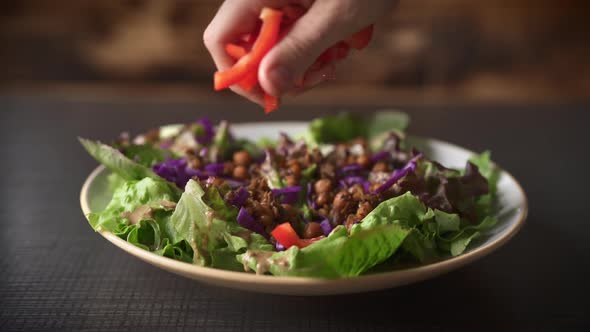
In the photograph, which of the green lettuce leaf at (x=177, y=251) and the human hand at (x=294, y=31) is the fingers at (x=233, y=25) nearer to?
the human hand at (x=294, y=31)

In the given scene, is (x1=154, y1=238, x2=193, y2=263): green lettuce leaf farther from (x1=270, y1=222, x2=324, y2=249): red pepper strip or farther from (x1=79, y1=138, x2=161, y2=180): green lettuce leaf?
(x1=79, y1=138, x2=161, y2=180): green lettuce leaf

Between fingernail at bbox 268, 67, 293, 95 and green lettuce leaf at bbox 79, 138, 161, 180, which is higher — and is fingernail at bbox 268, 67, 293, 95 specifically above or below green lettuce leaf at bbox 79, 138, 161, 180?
above

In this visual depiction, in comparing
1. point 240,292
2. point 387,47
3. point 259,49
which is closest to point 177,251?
point 240,292

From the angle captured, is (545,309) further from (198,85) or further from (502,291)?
(198,85)

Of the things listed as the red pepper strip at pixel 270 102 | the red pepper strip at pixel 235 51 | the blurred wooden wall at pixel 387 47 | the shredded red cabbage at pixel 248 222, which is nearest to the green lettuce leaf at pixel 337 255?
the shredded red cabbage at pixel 248 222

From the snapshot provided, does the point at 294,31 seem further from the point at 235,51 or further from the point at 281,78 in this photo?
the point at 235,51

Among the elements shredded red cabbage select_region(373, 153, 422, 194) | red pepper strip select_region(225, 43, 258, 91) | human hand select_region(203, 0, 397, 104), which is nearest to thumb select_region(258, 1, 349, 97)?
human hand select_region(203, 0, 397, 104)

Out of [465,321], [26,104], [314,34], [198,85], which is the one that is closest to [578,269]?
[465,321]
